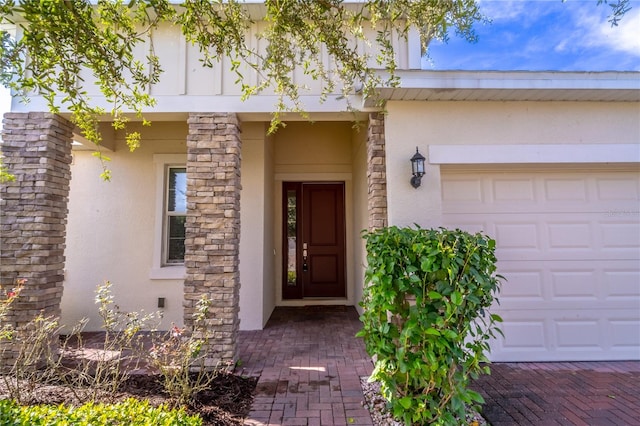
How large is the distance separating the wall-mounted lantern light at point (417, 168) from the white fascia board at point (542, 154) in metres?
0.24

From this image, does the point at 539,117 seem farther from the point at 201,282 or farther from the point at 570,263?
the point at 201,282

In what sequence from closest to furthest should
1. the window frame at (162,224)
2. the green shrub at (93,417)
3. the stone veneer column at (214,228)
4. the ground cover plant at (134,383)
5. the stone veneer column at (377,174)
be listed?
the green shrub at (93,417) < the ground cover plant at (134,383) < the stone veneer column at (214,228) < the stone veneer column at (377,174) < the window frame at (162,224)

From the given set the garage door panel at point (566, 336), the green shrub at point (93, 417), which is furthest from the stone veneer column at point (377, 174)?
the green shrub at point (93, 417)

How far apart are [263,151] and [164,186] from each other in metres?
1.79

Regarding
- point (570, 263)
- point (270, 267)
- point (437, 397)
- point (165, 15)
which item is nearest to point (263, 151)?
point (270, 267)

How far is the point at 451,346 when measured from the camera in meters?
2.48

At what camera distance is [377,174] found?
378 cm

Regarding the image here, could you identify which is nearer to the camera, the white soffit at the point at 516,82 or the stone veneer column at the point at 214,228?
the white soffit at the point at 516,82

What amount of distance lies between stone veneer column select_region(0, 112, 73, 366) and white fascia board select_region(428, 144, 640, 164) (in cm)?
457

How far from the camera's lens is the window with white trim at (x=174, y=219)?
5.36m

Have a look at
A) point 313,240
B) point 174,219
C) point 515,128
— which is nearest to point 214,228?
point 174,219

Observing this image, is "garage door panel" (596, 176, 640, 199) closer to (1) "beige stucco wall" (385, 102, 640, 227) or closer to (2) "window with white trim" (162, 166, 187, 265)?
(1) "beige stucco wall" (385, 102, 640, 227)

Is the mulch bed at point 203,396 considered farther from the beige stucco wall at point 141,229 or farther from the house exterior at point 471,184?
the beige stucco wall at point 141,229

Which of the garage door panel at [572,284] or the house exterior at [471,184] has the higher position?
the house exterior at [471,184]
